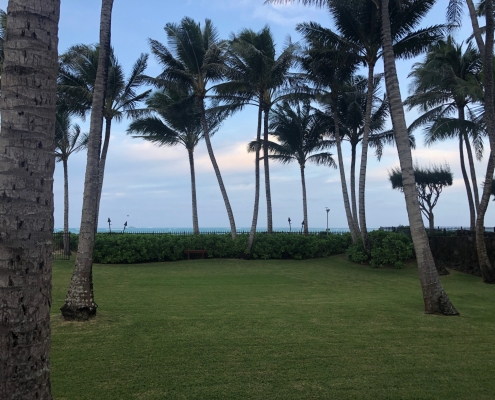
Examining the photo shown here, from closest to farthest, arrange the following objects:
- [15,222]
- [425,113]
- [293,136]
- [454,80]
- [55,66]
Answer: [15,222] → [55,66] → [454,80] → [425,113] → [293,136]

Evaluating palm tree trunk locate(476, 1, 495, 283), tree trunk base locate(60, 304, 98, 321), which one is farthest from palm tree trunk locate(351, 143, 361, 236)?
tree trunk base locate(60, 304, 98, 321)

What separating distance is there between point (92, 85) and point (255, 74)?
8.13m

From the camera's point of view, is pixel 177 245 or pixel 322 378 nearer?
pixel 322 378

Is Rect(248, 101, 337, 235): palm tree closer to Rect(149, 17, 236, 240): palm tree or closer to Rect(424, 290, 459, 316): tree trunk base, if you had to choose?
Rect(149, 17, 236, 240): palm tree

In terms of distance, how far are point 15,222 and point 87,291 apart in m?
4.87

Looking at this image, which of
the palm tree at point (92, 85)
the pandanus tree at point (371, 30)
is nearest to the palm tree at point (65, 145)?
the palm tree at point (92, 85)

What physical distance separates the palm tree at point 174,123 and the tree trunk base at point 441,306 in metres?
16.5

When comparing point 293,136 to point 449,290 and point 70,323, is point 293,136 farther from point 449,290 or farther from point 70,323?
point 70,323

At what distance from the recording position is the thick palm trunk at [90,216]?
694 cm

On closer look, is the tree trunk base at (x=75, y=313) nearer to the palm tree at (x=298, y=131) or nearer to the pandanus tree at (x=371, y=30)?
the pandanus tree at (x=371, y=30)

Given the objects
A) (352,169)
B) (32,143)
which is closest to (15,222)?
(32,143)

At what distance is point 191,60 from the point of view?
65.9 feet

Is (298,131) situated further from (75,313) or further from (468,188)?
(75,313)

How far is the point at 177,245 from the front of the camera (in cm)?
1902
